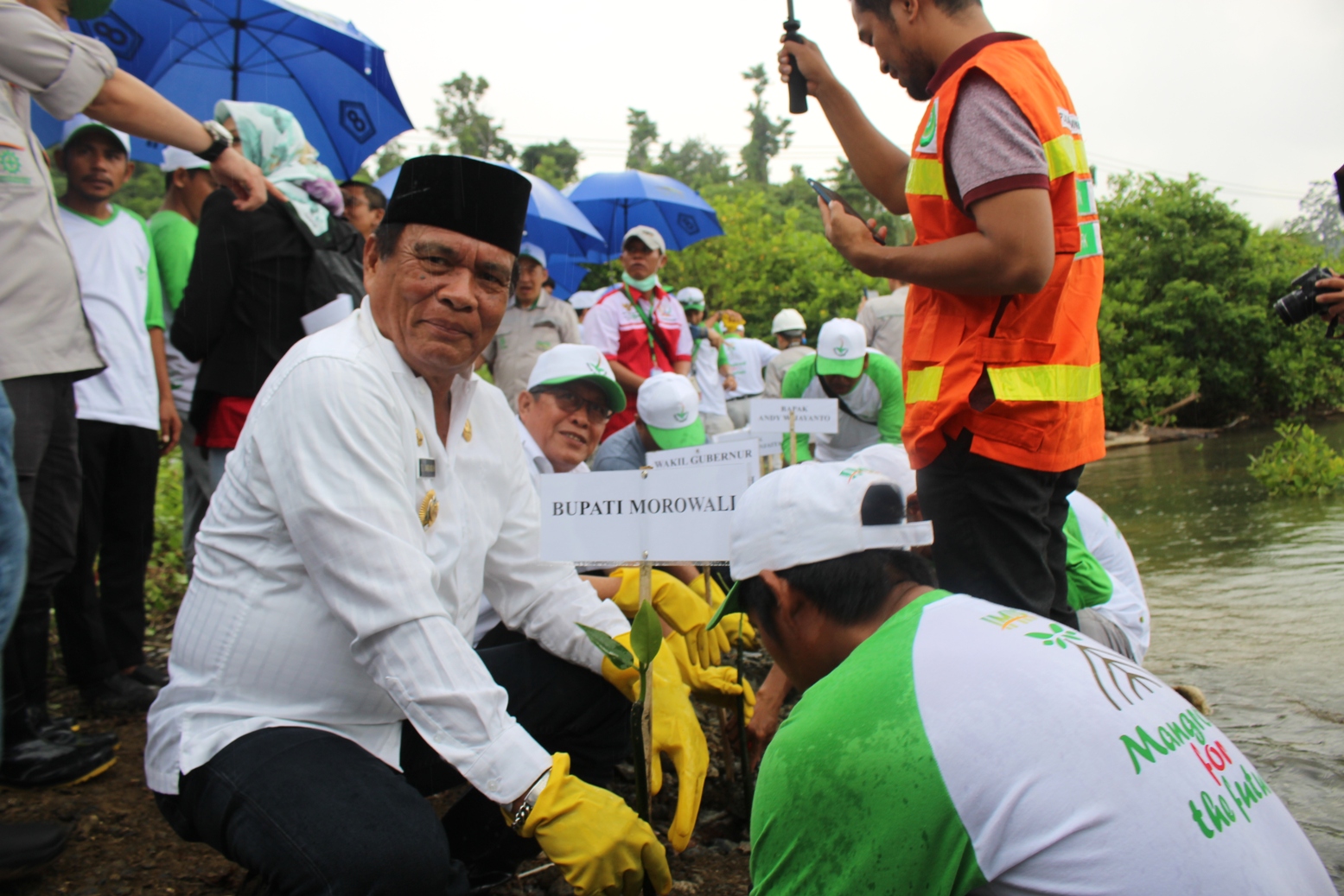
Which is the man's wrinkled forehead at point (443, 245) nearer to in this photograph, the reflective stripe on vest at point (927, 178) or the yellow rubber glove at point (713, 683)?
the reflective stripe on vest at point (927, 178)

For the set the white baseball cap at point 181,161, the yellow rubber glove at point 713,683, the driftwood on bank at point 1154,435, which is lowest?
the yellow rubber glove at point 713,683

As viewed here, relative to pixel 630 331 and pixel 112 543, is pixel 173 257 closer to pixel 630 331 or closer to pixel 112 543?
pixel 112 543

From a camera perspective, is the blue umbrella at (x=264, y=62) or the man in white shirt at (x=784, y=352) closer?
the blue umbrella at (x=264, y=62)

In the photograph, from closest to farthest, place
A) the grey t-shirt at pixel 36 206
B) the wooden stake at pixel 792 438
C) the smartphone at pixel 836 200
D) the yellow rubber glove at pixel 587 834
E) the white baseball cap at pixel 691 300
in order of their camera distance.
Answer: the yellow rubber glove at pixel 587 834
the grey t-shirt at pixel 36 206
the smartphone at pixel 836 200
the wooden stake at pixel 792 438
the white baseball cap at pixel 691 300

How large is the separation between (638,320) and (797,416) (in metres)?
1.36

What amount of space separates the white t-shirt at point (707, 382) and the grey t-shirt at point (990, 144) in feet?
15.8

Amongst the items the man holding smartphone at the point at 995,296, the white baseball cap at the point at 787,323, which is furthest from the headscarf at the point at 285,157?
the white baseball cap at the point at 787,323

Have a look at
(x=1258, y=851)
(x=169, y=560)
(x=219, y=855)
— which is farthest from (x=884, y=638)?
(x=169, y=560)

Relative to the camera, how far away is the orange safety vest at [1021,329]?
183 centimetres

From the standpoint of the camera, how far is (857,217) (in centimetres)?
213

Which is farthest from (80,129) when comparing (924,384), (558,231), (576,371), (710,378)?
(710,378)

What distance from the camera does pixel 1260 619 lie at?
12.6 ft

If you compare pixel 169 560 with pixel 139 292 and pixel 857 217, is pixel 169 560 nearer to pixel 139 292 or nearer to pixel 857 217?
pixel 139 292

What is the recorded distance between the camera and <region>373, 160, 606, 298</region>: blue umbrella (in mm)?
6625
